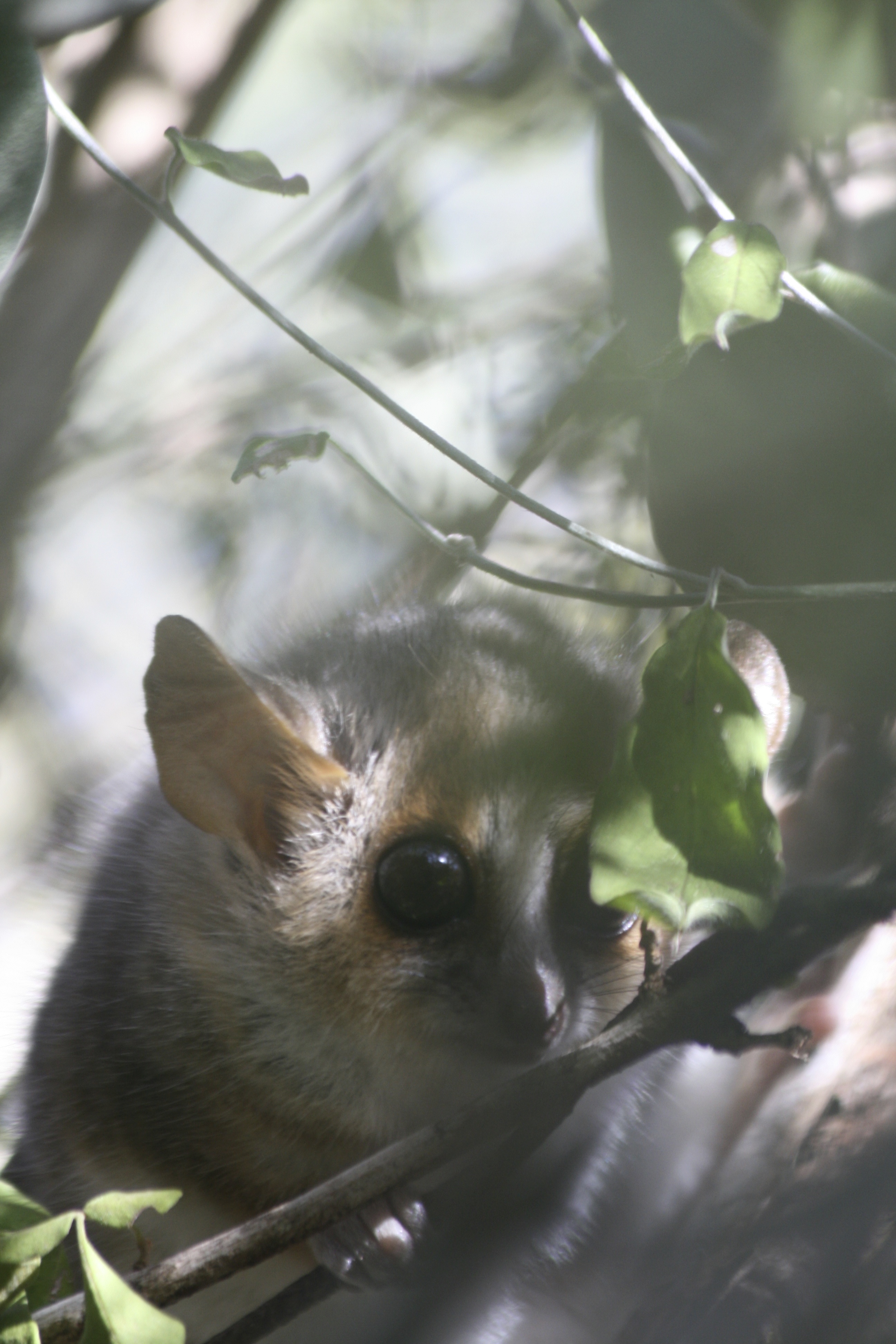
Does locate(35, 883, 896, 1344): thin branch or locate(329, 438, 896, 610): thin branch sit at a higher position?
locate(329, 438, 896, 610): thin branch

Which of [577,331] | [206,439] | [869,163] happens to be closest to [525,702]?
[577,331]

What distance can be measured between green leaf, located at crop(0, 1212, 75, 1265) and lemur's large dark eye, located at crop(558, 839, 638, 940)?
0.48 meters

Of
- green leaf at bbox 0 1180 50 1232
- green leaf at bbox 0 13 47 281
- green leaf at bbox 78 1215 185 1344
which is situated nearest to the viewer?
green leaf at bbox 78 1215 185 1344

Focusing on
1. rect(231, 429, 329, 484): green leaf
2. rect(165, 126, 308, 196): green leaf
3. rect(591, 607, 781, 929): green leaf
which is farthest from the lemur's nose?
rect(165, 126, 308, 196): green leaf

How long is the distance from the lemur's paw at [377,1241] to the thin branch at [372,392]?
64 centimetres

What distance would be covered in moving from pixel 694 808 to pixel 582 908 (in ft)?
1.13

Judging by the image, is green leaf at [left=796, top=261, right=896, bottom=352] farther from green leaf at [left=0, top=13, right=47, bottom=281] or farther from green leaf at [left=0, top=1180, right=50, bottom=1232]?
green leaf at [left=0, top=1180, right=50, bottom=1232]

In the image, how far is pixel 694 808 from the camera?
71 centimetres

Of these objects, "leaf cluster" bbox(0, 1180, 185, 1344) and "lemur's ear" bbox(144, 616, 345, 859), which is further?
"lemur's ear" bbox(144, 616, 345, 859)

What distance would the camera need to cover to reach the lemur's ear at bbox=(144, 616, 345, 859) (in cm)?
94

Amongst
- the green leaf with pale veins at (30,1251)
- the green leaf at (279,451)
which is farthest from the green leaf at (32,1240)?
the green leaf at (279,451)

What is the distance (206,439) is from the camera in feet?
6.20

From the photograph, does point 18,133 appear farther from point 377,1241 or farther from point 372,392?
point 377,1241

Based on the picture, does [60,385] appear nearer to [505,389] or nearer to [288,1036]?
[505,389]
